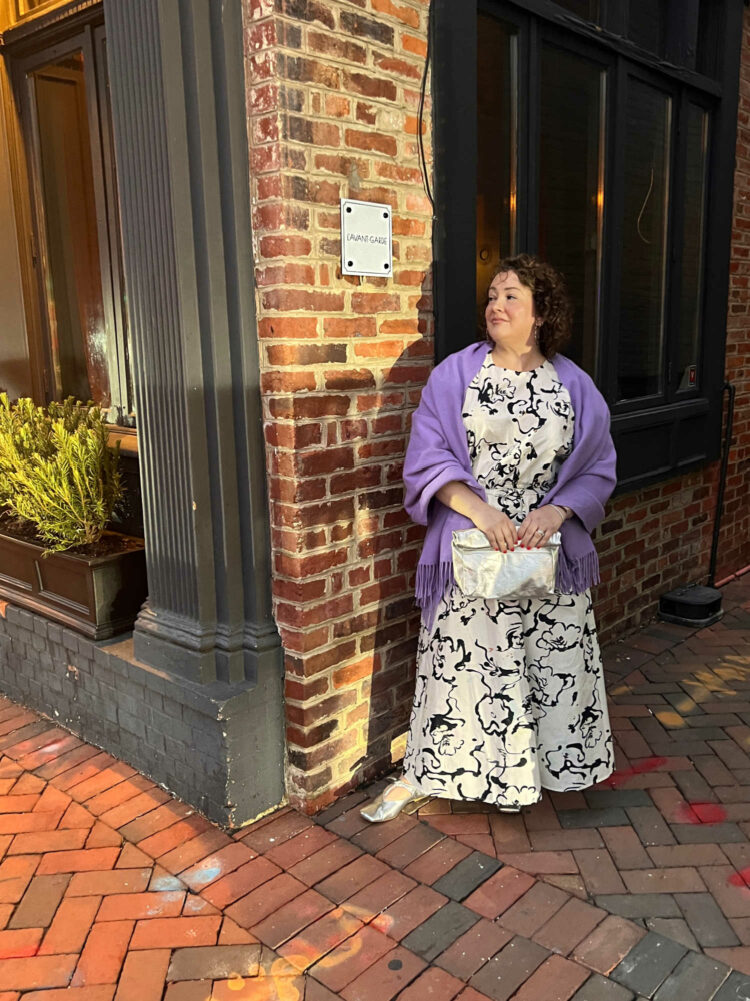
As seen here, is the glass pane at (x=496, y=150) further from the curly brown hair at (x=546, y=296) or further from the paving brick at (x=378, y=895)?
the paving brick at (x=378, y=895)

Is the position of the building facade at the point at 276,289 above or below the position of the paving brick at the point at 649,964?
above

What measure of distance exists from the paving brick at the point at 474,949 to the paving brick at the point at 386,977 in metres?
0.07

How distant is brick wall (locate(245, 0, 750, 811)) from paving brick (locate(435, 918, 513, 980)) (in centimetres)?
78

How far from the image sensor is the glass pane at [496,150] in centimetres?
333

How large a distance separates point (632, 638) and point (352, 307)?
2.61 m

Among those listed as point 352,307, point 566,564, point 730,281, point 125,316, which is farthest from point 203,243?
point 730,281

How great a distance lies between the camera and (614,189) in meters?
4.01

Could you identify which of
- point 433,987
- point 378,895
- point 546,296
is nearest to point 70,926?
point 378,895

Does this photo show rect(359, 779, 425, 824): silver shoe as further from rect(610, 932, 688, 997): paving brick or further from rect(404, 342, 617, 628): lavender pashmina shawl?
rect(610, 932, 688, 997): paving brick

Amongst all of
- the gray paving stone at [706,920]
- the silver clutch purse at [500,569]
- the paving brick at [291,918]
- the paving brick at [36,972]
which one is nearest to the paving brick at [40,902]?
the paving brick at [36,972]

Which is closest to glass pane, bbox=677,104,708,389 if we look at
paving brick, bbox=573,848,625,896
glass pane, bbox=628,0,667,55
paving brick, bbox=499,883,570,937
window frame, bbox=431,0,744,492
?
window frame, bbox=431,0,744,492

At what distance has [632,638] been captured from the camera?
174 inches

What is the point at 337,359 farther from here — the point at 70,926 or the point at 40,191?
the point at 40,191

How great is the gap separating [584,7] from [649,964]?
3.76 metres
